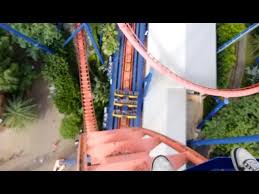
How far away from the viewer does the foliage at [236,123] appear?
8.13 meters

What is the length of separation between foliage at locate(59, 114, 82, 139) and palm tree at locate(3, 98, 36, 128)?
103cm

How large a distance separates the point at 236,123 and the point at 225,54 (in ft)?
8.37

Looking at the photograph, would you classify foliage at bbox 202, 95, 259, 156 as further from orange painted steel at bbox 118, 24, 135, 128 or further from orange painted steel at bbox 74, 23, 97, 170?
orange painted steel at bbox 74, 23, 97, 170

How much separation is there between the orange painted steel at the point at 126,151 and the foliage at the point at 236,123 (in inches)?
94.1

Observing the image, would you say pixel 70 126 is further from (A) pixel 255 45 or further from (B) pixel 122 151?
(A) pixel 255 45

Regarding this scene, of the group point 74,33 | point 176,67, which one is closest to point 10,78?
point 74,33

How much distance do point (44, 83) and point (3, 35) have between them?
71.1 inches

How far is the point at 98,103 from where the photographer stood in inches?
351

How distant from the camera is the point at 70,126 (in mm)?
8703

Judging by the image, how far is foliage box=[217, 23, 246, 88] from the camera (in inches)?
378
